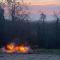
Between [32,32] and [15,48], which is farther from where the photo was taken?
[32,32]

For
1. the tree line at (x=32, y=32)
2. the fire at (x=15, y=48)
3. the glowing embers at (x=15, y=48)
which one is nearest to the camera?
the glowing embers at (x=15, y=48)

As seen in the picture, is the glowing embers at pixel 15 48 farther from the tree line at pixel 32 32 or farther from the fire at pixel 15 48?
the tree line at pixel 32 32

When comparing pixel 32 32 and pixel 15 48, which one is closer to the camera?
pixel 15 48

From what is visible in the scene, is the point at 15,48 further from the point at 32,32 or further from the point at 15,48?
the point at 32,32

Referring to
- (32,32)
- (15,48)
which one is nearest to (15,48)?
(15,48)

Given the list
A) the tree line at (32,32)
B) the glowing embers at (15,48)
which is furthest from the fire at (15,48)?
the tree line at (32,32)

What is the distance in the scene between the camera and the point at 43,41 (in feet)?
58.9

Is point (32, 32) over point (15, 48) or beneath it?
over

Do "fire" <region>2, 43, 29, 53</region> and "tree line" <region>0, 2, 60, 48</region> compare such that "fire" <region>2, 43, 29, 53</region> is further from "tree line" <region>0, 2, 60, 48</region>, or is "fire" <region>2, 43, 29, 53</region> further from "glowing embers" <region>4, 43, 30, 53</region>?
"tree line" <region>0, 2, 60, 48</region>

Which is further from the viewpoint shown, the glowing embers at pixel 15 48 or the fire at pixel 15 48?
the fire at pixel 15 48

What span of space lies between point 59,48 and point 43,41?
0.98 meters

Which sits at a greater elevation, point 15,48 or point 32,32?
point 32,32

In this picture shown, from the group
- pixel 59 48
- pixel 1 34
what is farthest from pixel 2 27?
pixel 59 48

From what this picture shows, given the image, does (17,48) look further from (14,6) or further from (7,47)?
(14,6)
